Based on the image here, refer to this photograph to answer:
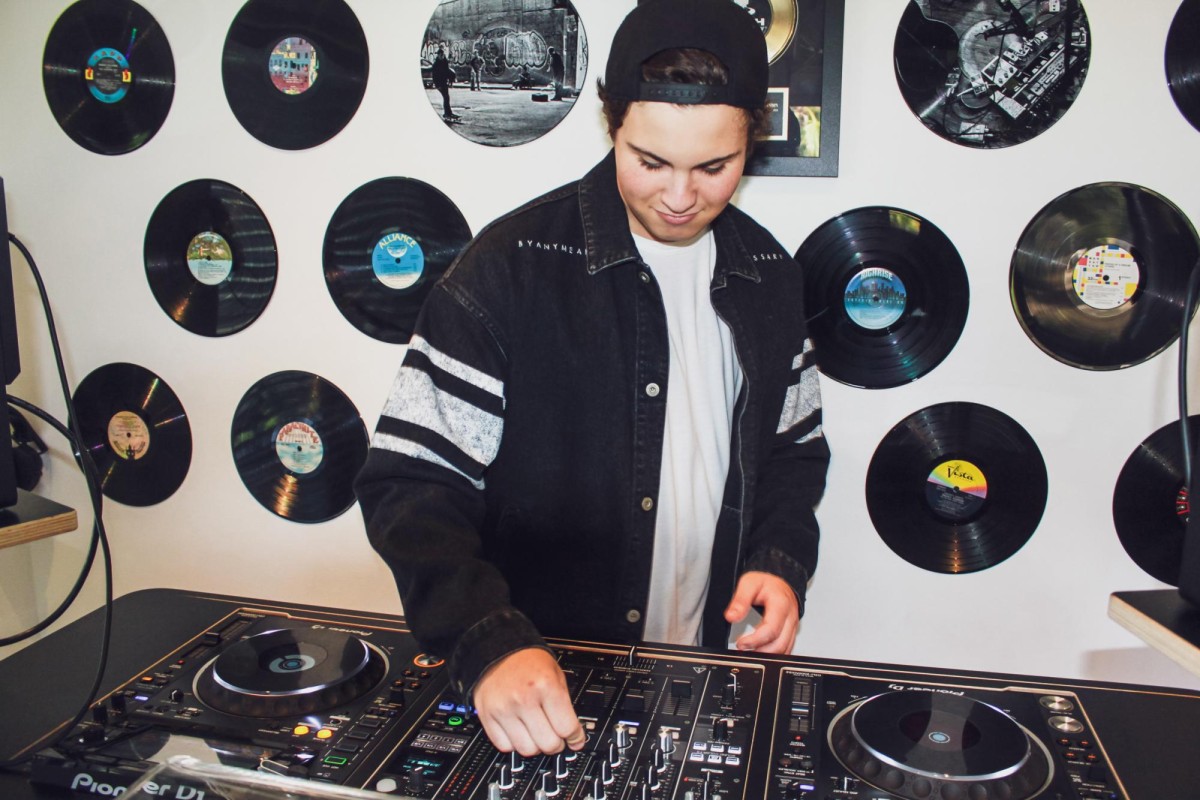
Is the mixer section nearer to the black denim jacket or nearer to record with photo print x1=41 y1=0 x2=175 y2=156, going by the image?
the black denim jacket

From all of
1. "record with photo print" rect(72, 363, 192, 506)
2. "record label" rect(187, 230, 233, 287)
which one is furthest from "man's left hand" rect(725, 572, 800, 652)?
"record with photo print" rect(72, 363, 192, 506)

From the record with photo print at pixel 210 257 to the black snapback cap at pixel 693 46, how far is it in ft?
4.52

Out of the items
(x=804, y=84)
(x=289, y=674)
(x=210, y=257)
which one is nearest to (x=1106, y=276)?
(x=804, y=84)

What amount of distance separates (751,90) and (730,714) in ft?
2.76

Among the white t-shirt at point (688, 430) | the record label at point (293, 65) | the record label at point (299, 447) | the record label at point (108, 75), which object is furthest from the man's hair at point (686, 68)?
the record label at point (108, 75)

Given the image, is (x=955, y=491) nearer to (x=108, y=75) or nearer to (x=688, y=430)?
(x=688, y=430)

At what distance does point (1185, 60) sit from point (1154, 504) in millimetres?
934

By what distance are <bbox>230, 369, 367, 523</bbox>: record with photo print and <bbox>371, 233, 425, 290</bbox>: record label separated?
0.33 meters

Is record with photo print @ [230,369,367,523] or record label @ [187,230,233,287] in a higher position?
record label @ [187,230,233,287]

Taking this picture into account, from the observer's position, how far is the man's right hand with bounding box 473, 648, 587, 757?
0.93m

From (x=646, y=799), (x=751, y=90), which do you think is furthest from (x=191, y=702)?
(x=751, y=90)

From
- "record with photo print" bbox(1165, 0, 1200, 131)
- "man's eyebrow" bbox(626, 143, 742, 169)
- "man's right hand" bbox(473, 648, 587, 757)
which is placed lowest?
"man's right hand" bbox(473, 648, 587, 757)

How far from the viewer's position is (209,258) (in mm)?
2475

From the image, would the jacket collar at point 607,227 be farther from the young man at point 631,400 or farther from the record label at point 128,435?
the record label at point 128,435
